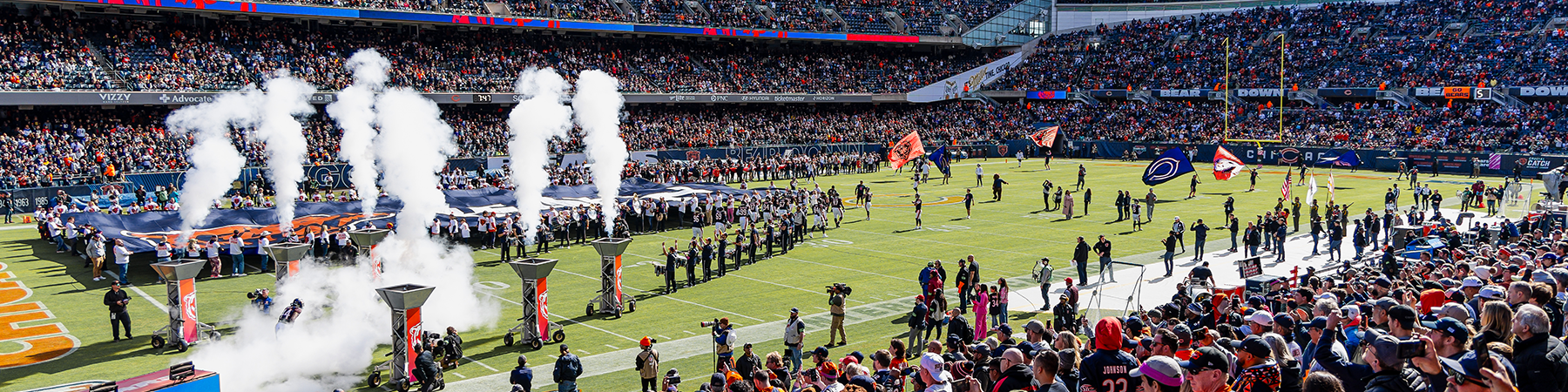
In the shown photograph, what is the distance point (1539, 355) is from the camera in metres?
7.12

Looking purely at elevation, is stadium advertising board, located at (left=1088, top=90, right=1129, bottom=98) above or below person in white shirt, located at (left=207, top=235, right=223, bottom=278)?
above

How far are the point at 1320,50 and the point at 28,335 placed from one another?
75.7 metres

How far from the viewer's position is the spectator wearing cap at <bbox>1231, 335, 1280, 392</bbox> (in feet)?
23.8

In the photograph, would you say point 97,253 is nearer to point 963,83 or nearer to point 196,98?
point 196,98

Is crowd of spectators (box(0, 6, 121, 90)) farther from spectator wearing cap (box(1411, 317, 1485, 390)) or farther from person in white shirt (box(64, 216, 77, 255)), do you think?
spectator wearing cap (box(1411, 317, 1485, 390))

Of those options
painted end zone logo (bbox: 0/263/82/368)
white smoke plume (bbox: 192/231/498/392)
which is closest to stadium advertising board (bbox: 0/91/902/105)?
painted end zone logo (bbox: 0/263/82/368)

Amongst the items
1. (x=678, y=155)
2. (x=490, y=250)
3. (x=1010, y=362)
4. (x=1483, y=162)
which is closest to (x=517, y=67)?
(x=678, y=155)

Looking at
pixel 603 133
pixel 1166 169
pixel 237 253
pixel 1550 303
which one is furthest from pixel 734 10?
pixel 1550 303

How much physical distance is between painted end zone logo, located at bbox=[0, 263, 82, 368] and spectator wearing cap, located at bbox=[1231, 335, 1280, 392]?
64.1ft

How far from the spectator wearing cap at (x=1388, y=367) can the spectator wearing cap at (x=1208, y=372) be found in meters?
0.89

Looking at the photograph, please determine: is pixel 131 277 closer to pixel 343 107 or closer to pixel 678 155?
pixel 343 107

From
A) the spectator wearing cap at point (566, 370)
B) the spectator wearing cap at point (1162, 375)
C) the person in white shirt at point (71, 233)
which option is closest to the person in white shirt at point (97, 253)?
the person in white shirt at point (71, 233)

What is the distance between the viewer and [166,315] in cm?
2259

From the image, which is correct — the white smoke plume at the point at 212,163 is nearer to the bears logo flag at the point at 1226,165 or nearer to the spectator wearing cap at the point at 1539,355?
the spectator wearing cap at the point at 1539,355
